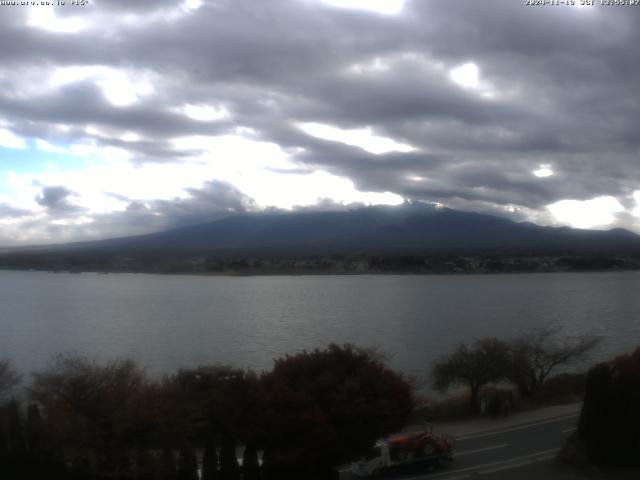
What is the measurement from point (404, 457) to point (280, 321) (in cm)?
3434

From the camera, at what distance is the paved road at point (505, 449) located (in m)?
15.1

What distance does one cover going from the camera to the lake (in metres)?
36.7

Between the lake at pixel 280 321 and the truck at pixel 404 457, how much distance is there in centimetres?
1455

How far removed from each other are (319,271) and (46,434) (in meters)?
109

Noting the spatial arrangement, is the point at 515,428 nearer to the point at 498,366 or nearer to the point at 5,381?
the point at 498,366

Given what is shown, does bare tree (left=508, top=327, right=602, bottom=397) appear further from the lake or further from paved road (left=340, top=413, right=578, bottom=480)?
the lake

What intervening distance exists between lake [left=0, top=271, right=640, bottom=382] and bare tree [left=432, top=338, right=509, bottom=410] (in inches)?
197

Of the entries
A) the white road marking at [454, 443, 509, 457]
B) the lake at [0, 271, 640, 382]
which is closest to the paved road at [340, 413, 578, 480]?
the white road marking at [454, 443, 509, 457]

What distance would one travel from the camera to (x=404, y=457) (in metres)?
15.5

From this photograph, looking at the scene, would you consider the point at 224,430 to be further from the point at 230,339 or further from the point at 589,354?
the point at 230,339

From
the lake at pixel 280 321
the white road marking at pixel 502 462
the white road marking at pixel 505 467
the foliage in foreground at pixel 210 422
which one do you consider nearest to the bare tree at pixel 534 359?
the lake at pixel 280 321

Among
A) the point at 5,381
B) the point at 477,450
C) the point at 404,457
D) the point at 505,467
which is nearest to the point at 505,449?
the point at 477,450

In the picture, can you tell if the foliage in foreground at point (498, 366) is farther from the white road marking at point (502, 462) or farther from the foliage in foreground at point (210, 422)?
the foliage in foreground at point (210, 422)

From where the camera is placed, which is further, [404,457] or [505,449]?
[505,449]
